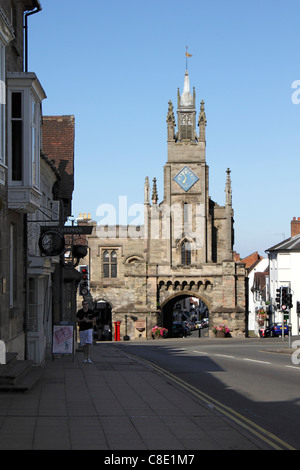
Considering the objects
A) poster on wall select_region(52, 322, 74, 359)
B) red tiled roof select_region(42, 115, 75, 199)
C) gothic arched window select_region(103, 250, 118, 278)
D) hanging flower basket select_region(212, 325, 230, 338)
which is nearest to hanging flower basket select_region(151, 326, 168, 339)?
hanging flower basket select_region(212, 325, 230, 338)

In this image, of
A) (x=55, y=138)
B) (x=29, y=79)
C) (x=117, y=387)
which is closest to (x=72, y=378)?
(x=117, y=387)

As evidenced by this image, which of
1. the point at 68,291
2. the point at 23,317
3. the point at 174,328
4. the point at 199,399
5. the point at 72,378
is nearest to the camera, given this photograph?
the point at 199,399

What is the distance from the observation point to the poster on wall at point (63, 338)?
67.6 ft

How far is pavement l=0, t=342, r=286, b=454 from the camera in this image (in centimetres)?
899

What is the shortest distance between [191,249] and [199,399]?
52253mm

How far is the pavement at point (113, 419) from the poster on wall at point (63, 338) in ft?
14.8

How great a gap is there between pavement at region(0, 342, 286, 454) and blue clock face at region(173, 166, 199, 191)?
50697mm

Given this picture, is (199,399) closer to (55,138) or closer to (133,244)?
(55,138)

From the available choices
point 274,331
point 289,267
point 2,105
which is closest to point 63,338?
point 2,105

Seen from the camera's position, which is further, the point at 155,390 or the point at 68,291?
the point at 68,291

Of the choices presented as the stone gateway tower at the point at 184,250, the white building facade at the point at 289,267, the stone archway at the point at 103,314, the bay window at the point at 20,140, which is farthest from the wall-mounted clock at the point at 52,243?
the stone archway at the point at 103,314

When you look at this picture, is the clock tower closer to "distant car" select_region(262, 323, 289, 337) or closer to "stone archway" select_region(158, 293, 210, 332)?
"stone archway" select_region(158, 293, 210, 332)

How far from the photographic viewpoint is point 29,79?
15.6 m
